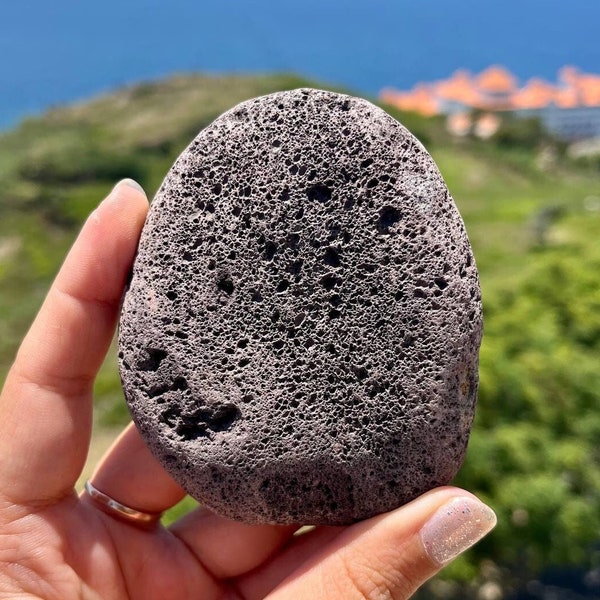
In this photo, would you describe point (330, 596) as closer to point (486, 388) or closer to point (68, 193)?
point (486, 388)

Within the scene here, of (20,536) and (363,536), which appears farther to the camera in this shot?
(20,536)

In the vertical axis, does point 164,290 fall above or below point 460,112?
below

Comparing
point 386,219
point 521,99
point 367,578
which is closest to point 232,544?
point 367,578

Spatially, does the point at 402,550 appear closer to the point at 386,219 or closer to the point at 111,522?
the point at 386,219

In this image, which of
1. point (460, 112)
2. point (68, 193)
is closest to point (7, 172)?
point (68, 193)

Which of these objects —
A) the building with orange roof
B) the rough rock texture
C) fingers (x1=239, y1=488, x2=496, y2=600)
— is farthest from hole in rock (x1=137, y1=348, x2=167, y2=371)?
the building with orange roof

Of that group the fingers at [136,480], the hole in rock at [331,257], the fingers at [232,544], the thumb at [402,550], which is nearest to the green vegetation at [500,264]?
the fingers at [232,544]

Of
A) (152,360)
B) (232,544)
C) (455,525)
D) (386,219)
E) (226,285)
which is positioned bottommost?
(232,544)
